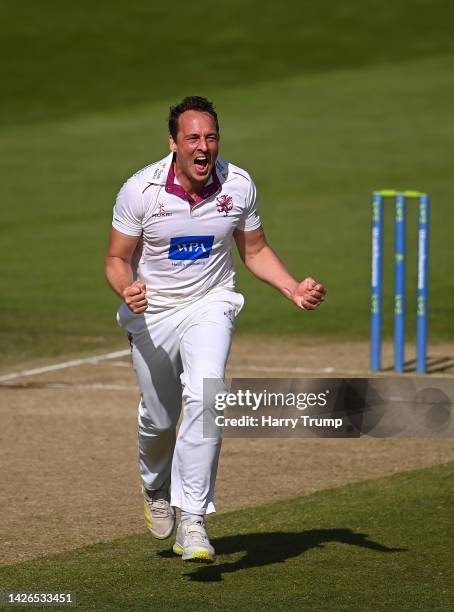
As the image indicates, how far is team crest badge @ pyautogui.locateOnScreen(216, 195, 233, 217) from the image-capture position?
7508mm

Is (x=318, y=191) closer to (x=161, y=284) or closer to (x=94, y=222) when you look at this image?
(x=94, y=222)

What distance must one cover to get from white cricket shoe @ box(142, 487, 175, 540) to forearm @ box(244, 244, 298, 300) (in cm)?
132

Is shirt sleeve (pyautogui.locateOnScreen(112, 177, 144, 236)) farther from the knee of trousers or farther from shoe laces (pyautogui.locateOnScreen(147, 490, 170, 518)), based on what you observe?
shoe laces (pyautogui.locateOnScreen(147, 490, 170, 518))

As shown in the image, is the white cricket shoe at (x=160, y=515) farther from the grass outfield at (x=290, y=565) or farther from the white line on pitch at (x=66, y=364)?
the white line on pitch at (x=66, y=364)

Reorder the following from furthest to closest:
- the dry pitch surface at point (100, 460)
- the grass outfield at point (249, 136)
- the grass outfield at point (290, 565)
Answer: the grass outfield at point (249, 136)
the dry pitch surface at point (100, 460)
the grass outfield at point (290, 565)

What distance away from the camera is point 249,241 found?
781cm

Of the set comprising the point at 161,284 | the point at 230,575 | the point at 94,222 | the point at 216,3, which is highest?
the point at 216,3

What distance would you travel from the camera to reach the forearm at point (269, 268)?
25.4 feet

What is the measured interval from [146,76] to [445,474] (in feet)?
103

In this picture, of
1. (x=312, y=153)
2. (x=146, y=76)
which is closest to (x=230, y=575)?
(x=312, y=153)

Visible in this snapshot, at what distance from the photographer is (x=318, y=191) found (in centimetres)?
2772

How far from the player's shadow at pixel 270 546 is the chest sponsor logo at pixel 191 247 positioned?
1640 mm

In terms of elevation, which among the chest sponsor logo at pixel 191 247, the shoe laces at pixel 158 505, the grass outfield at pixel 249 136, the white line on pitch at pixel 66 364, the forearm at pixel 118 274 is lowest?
the shoe laces at pixel 158 505

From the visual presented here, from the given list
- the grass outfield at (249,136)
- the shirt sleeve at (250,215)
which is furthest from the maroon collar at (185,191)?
the grass outfield at (249,136)
